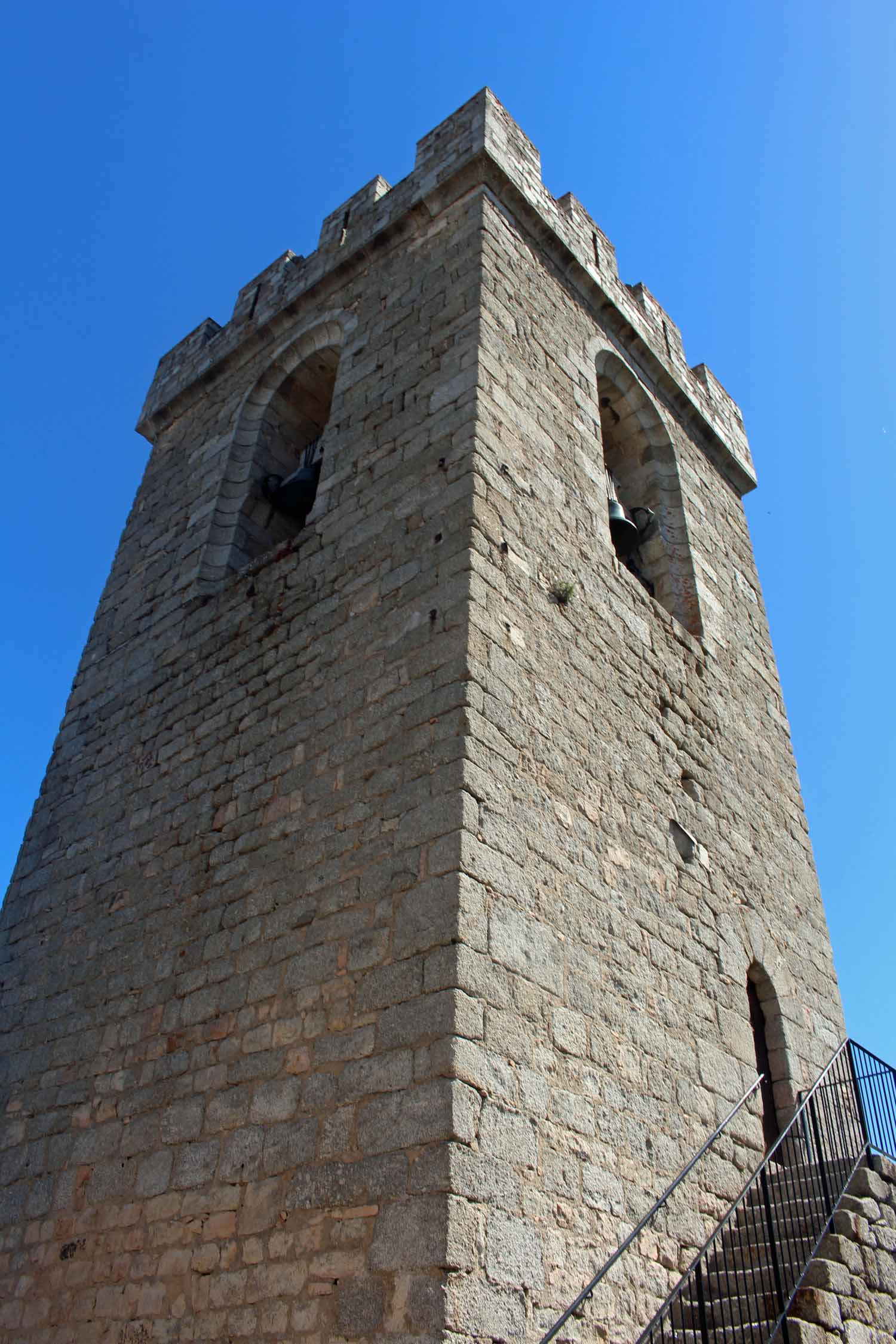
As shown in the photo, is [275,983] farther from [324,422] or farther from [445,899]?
[324,422]

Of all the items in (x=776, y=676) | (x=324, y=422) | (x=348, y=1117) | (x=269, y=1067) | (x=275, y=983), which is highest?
(x=324, y=422)

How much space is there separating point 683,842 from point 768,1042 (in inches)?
48.0

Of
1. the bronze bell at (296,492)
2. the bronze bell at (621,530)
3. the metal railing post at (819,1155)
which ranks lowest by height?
the metal railing post at (819,1155)

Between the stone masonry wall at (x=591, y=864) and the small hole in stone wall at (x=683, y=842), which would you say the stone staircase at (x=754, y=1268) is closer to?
the stone masonry wall at (x=591, y=864)

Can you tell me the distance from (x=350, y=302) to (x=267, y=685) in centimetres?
338

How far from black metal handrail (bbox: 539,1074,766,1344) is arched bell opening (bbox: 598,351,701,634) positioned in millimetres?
3588

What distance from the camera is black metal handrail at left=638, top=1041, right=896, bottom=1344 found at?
3.86m

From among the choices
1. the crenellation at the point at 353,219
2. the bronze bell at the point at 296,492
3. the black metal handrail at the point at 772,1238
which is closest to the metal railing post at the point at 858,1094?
the black metal handrail at the point at 772,1238

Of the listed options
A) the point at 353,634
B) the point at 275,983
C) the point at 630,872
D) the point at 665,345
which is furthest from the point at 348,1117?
the point at 665,345

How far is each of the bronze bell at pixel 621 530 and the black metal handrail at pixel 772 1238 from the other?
11.4 feet

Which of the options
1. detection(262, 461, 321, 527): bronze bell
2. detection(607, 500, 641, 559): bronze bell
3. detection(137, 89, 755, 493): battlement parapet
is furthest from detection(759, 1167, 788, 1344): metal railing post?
detection(137, 89, 755, 493): battlement parapet

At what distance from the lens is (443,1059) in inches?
143

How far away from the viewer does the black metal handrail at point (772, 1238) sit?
3861mm

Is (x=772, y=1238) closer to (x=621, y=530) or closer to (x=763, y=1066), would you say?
(x=763, y=1066)
